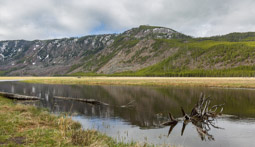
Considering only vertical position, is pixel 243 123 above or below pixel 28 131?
below

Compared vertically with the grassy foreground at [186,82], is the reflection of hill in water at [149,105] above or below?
below

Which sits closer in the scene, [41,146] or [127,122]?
[41,146]

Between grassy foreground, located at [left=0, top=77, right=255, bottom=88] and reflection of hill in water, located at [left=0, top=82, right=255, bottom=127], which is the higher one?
grassy foreground, located at [left=0, top=77, right=255, bottom=88]

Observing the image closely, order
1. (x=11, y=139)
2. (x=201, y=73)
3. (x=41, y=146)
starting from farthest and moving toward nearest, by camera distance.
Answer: (x=201, y=73) → (x=11, y=139) → (x=41, y=146)

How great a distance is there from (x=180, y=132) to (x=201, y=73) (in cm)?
17494

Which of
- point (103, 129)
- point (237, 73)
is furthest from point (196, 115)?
point (237, 73)

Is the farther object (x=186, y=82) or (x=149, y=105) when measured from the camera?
(x=186, y=82)

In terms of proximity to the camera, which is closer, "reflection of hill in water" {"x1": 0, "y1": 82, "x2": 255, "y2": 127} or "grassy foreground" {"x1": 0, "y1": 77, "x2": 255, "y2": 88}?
"reflection of hill in water" {"x1": 0, "y1": 82, "x2": 255, "y2": 127}

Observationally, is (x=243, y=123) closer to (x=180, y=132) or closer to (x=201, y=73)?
(x=180, y=132)

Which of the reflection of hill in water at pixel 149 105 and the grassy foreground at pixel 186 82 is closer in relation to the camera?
the reflection of hill in water at pixel 149 105

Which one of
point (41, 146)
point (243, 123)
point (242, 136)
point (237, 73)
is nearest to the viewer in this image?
point (41, 146)

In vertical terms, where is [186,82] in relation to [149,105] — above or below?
above

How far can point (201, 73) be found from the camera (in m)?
182

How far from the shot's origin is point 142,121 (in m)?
25.2
